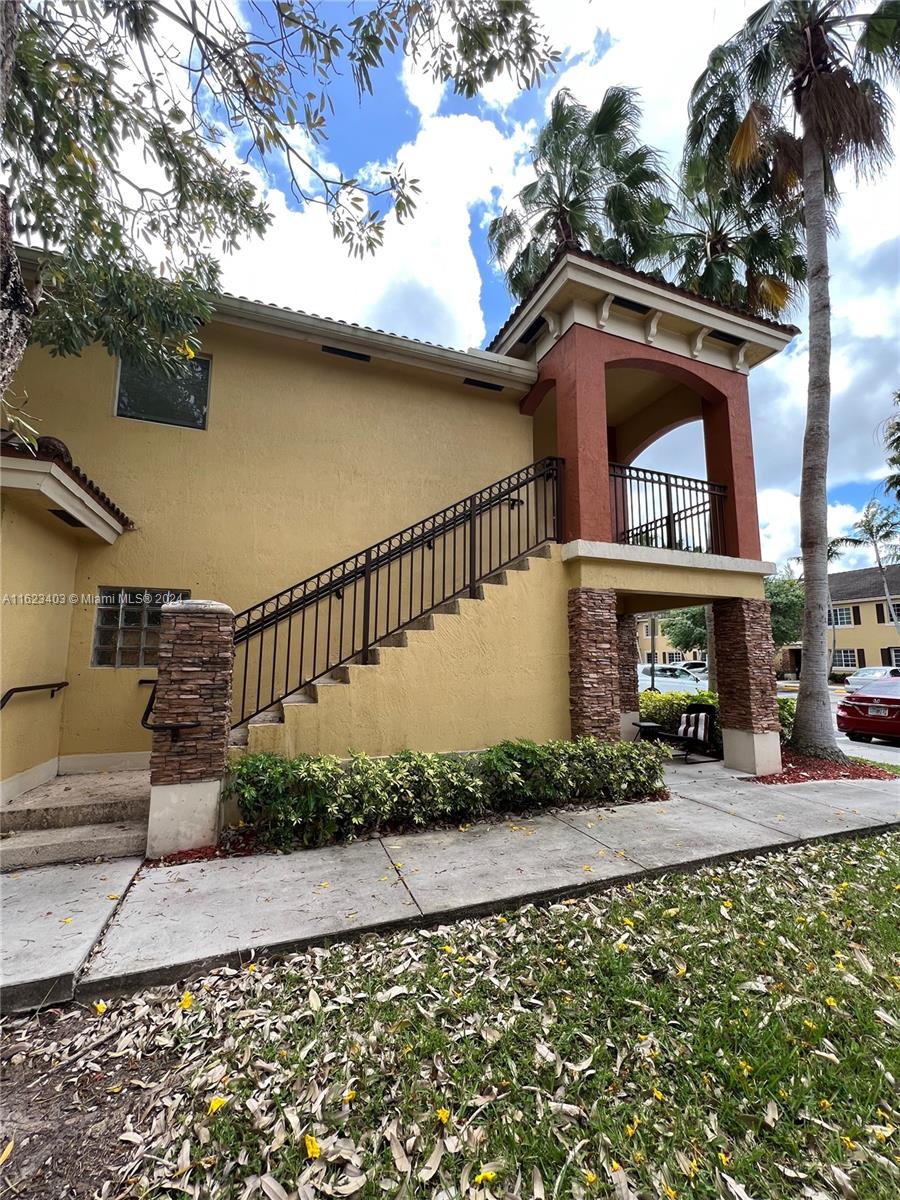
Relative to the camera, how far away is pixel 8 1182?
67.7 inches

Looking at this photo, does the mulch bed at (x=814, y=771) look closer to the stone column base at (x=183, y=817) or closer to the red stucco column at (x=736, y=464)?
the red stucco column at (x=736, y=464)

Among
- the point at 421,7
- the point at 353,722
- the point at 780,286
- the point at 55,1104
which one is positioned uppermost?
the point at 780,286

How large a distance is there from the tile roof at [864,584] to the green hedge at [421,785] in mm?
35232

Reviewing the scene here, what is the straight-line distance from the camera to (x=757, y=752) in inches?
287

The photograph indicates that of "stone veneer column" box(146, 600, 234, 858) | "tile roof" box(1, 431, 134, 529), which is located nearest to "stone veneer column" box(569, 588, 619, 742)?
"stone veneer column" box(146, 600, 234, 858)

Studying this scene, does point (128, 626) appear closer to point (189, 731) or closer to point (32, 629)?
point (32, 629)

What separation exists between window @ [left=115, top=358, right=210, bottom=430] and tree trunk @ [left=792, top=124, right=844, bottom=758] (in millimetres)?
9760

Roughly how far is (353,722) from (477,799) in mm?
1555

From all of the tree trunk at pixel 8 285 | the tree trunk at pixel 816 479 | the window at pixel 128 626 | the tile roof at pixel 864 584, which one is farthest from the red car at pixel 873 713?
the tile roof at pixel 864 584

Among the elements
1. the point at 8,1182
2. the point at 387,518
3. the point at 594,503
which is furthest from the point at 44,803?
the point at 594,503

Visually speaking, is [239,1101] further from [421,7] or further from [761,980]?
[421,7]

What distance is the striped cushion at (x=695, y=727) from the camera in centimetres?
846

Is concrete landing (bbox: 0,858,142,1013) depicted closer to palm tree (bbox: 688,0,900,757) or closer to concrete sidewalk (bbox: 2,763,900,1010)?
concrete sidewalk (bbox: 2,763,900,1010)

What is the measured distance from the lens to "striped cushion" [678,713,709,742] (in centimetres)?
846
